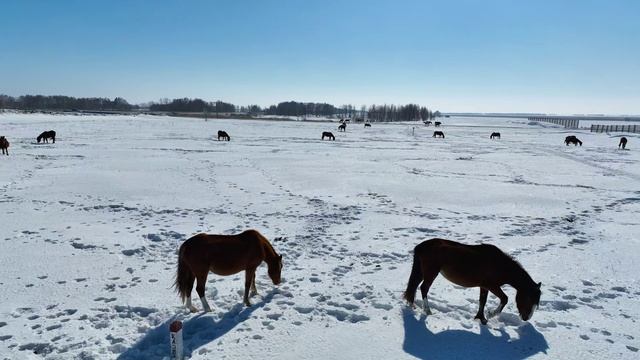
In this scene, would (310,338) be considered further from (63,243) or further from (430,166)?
(430,166)

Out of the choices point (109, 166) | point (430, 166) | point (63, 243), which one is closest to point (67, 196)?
point (63, 243)

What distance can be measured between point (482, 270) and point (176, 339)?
12.7ft

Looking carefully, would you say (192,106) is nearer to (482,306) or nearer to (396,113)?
(396,113)

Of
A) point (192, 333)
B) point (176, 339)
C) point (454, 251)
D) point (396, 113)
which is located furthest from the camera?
point (396, 113)

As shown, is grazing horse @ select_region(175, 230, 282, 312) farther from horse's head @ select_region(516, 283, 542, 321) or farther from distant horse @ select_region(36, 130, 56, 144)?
distant horse @ select_region(36, 130, 56, 144)

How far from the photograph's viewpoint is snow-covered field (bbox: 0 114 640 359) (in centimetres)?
480

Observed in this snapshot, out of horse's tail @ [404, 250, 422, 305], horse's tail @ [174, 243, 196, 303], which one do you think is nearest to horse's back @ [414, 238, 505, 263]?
horse's tail @ [404, 250, 422, 305]

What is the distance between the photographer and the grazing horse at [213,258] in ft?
17.0

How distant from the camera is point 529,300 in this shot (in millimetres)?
4965

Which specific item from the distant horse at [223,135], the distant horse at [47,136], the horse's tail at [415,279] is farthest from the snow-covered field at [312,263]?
the distant horse at [223,135]

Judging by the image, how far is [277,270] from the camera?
584 cm

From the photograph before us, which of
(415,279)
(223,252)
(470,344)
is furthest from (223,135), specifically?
(470,344)

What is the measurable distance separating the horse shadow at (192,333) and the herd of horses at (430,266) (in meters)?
0.18

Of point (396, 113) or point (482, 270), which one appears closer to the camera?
point (482, 270)
